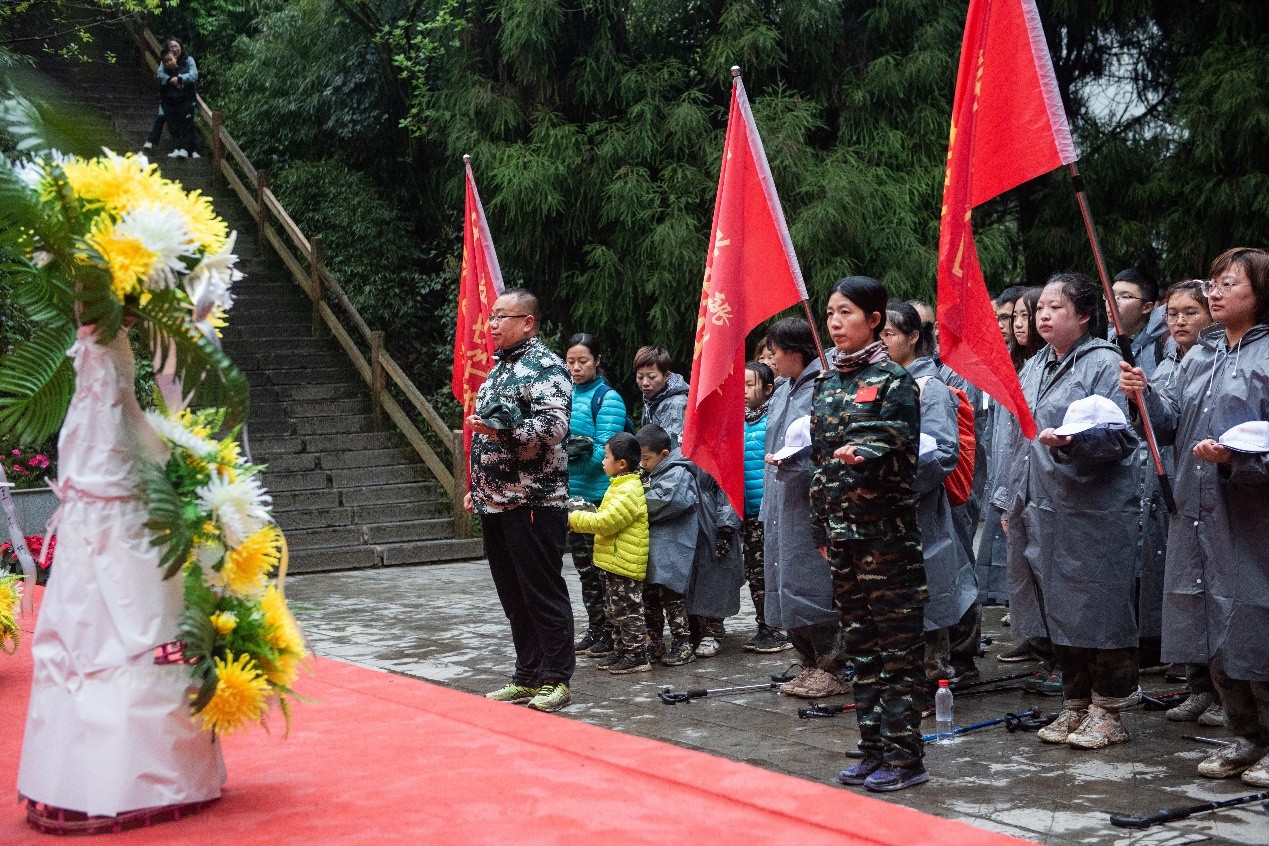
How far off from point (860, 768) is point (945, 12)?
847 cm

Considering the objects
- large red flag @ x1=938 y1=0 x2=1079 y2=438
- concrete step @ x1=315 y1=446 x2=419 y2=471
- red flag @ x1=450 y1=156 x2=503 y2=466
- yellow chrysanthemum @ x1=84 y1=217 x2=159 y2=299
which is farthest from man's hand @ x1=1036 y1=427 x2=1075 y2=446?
concrete step @ x1=315 y1=446 x2=419 y2=471

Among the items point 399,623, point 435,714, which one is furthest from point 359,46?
point 435,714

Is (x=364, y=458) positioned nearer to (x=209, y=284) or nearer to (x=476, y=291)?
(x=476, y=291)

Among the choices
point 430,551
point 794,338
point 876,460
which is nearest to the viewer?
point 876,460

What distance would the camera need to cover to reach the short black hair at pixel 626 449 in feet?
21.9

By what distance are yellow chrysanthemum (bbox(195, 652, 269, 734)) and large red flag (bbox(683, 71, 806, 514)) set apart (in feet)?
9.11

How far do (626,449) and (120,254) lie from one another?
11.7 feet

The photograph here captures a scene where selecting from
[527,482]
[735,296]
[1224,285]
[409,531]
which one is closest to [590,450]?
[735,296]

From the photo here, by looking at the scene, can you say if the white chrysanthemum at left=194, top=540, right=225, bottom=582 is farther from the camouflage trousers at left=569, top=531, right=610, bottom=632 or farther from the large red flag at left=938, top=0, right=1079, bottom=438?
the camouflage trousers at left=569, top=531, right=610, bottom=632

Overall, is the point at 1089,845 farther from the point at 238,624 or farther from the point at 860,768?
the point at 238,624

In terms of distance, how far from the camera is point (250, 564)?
11.8 ft

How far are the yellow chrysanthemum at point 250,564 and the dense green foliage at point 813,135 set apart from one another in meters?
7.17

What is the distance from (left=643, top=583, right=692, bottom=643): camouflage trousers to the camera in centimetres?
683

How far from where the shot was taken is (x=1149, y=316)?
22.1 feet
